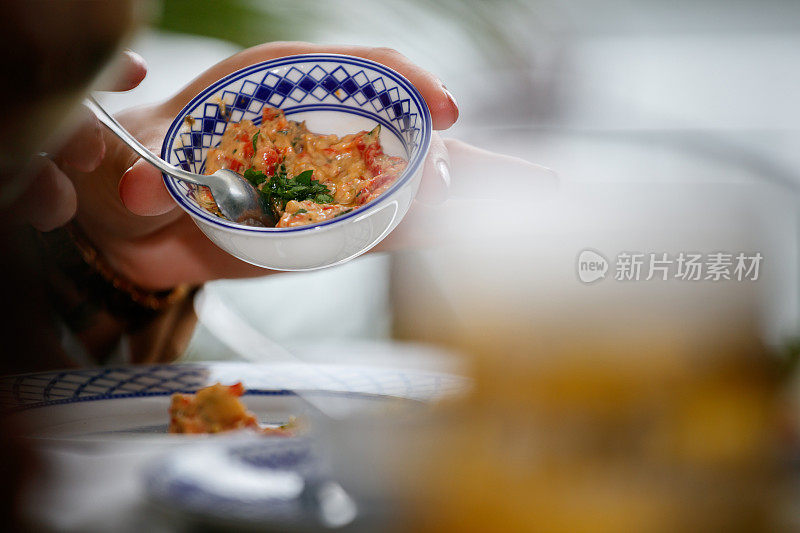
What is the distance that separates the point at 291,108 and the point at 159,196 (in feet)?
0.37

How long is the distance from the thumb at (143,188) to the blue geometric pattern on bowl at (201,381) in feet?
0.40

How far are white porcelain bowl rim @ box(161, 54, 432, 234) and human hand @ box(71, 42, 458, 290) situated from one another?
0.02 m

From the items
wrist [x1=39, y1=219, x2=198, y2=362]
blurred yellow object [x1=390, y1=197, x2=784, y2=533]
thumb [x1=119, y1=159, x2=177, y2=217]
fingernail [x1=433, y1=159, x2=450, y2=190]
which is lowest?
wrist [x1=39, y1=219, x2=198, y2=362]

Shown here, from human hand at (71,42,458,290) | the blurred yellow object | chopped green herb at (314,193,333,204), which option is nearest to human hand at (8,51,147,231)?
human hand at (71,42,458,290)

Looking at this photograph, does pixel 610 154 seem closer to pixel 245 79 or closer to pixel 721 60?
pixel 721 60

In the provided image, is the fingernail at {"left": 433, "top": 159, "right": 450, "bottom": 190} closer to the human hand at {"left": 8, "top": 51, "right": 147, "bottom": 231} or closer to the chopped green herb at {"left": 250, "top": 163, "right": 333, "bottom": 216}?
the chopped green herb at {"left": 250, "top": 163, "right": 333, "bottom": 216}

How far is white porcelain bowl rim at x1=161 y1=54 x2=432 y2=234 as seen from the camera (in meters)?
0.38

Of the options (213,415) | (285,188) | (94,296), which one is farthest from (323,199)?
(94,296)

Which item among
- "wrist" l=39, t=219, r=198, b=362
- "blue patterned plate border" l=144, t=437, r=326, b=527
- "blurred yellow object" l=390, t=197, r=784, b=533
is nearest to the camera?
"blurred yellow object" l=390, t=197, r=784, b=533

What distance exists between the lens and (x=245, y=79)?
0.47 metres

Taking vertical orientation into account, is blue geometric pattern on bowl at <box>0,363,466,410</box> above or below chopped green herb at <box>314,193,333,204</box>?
below

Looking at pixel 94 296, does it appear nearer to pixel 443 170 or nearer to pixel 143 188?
pixel 143 188

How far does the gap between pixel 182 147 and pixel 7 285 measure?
223 mm

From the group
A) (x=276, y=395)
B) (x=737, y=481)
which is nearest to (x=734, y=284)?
(x=737, y=481)
